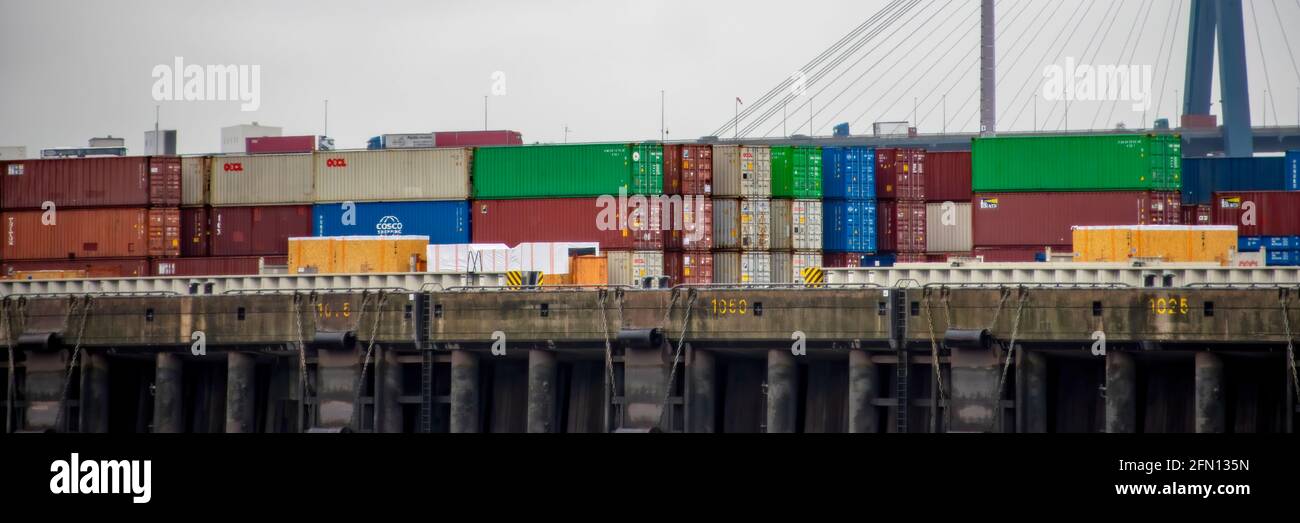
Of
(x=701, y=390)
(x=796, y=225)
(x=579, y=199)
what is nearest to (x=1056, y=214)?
(x=796, y=225)

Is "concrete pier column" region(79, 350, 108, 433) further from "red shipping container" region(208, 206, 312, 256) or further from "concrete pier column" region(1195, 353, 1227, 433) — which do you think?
"concrete pier column" region(1195, 353, 1227, 433)

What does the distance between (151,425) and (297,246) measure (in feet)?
38.8

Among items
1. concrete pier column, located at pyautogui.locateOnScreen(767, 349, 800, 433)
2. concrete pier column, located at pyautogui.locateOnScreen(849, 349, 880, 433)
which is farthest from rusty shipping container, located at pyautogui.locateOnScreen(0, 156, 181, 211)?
concrete pier column, located at pyautogui.locateOnScreen(849, 349, 880, 433)

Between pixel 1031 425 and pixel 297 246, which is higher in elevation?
pixel 297 246

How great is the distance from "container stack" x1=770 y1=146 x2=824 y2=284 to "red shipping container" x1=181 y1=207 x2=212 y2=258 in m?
27.4

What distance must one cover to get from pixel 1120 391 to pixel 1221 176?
34734mm

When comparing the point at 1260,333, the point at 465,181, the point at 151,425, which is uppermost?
the point at 465,181

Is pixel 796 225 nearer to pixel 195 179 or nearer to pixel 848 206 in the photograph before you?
pixel 848 206

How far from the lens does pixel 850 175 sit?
3177 inches

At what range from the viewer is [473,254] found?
75500 millimetres
